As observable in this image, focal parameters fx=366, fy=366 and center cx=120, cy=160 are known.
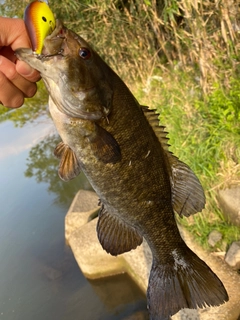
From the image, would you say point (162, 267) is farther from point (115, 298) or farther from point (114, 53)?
point (114, 53)

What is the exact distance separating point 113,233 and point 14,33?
3.58 feet

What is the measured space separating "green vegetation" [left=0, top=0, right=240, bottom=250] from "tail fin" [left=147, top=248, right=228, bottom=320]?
6.56 feet

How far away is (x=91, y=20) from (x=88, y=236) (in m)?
4.24

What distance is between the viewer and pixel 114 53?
23.1ft

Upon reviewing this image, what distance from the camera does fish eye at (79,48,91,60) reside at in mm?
1592

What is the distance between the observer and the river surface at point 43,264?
4812 millimetres

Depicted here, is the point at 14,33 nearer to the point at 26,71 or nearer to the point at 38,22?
the point at 26,71

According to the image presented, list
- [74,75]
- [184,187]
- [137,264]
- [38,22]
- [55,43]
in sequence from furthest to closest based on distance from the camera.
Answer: [137,264]
[184,187]
[74,75]
[55,43]
[38,22]

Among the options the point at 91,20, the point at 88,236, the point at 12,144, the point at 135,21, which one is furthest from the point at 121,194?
the point at 12,144

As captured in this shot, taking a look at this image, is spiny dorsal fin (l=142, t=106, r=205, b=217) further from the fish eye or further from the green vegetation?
the green vegetation

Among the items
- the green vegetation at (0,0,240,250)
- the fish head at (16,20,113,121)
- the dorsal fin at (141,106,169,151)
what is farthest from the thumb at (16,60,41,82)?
the green vegetation at (0,0,240,250)

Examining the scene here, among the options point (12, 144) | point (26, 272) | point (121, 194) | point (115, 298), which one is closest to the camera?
point (121, 194)

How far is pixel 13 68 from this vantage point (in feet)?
5.49

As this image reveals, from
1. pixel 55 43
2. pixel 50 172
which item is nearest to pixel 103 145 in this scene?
pixel 55 43
